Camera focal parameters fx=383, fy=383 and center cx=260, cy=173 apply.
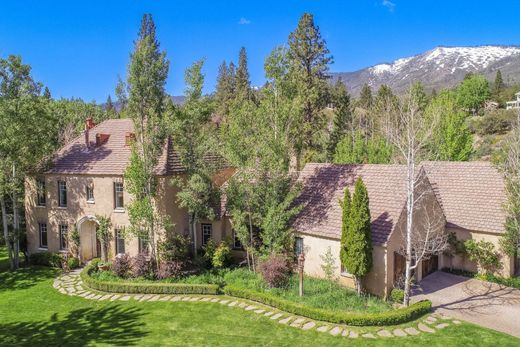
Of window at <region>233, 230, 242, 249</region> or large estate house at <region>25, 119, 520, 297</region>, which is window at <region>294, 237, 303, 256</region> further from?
window at <region>233, 230, 242, 249</region>

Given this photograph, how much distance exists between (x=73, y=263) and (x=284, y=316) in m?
18.3

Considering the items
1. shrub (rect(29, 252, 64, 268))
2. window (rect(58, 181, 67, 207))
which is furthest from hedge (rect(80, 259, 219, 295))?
window (rect(58, 181, 67, 207))

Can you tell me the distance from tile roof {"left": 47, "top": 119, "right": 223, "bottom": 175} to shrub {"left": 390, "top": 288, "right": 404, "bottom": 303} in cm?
1387

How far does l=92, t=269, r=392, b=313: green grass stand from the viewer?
20.4 meters

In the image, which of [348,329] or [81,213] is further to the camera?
[81,213]

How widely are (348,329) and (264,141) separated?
12228 millimetres

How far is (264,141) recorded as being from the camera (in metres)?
24.9

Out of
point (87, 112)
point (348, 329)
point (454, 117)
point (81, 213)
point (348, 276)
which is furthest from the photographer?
point (87, 112)

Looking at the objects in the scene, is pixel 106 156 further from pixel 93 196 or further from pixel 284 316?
pixel 284 316

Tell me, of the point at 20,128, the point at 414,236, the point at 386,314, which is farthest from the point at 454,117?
the point at 20,128

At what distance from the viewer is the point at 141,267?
25672mm

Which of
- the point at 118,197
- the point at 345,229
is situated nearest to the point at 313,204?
the point at 345,229

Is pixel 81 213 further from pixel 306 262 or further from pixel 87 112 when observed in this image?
pixel 87 112

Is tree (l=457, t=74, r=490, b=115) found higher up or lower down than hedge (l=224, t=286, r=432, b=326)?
higher up
